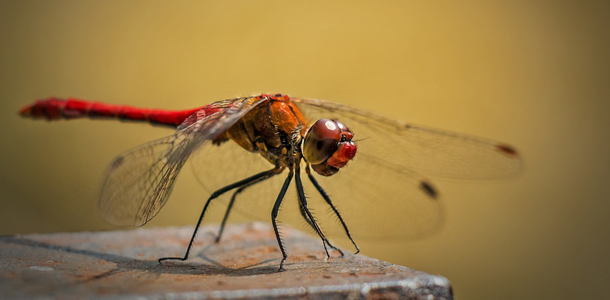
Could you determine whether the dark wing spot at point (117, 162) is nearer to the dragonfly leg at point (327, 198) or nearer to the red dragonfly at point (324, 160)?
the red dragonfly at point (324, 160)

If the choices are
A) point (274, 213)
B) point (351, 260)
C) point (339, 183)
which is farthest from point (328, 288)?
point (339, 183)

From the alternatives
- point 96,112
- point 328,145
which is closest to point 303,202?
point 328,145

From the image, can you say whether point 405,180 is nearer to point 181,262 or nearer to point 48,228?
point 181,262

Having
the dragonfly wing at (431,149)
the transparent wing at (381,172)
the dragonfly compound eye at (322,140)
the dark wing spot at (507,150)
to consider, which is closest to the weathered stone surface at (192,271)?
the transparent wing at (381,172)

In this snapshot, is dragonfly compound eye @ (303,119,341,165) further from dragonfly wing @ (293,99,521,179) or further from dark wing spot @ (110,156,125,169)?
dark wing spot @ (110,156,125,169)

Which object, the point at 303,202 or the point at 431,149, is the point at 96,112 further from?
the point at 431,149

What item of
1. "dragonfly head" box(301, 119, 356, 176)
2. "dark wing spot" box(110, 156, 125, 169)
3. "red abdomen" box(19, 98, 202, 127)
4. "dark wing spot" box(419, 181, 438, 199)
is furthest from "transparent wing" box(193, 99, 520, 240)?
"dark wing spot" box(110, 156, 125, 169)
